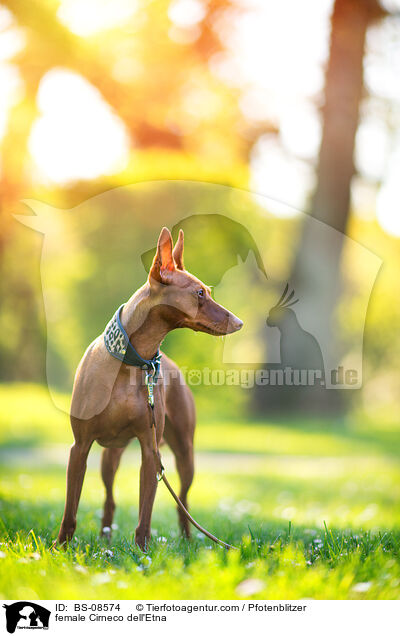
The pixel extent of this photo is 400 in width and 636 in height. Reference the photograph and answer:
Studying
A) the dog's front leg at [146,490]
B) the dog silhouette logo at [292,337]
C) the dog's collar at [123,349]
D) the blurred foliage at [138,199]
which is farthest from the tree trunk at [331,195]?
the dog's collar at [123,349]

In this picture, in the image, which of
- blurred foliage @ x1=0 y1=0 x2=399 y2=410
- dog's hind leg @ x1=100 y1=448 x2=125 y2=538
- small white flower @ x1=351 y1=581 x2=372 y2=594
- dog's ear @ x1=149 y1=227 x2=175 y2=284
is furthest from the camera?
blurred foliage @ x1=0 y1=0 x2=399 y2=410

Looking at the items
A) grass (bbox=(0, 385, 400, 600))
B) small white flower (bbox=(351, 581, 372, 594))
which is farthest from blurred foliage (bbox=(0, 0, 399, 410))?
small white flower (bbox=(351, 581, 372, 594))

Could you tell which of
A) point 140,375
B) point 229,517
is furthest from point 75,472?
point 229,517

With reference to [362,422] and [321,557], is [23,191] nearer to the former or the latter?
[321,557]

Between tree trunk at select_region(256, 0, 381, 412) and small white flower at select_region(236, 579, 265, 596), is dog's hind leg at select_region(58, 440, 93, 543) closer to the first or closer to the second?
small white flower at select_region(236, 579, 265, 596)

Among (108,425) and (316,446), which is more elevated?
(108,425)

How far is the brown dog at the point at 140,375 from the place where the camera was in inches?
129

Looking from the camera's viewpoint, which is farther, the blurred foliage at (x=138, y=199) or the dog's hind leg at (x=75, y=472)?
the blurred foliage at (x=138, y=199)

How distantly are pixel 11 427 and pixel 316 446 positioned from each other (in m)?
6.24

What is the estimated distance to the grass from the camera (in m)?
2.98

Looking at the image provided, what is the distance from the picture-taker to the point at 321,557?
11.8 feet
